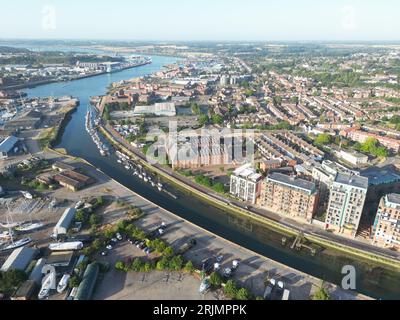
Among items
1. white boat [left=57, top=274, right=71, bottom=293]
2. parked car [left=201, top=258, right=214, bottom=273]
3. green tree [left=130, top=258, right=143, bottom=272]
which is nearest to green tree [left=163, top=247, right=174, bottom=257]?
green tree [left=130, top=258, right=143, bottom=272]

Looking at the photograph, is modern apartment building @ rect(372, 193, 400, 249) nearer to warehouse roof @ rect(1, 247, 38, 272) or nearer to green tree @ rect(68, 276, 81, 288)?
green tree @ rect(68, 276, 81, 288)

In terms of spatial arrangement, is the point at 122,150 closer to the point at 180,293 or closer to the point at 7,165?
the point at 7,165

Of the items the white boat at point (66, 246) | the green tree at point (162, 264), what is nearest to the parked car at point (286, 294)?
the green tree at point (162, 264)

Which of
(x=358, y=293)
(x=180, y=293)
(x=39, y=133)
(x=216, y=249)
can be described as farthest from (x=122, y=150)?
(x=358, y=293)

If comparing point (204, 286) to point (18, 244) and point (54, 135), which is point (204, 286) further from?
point (54, 135)

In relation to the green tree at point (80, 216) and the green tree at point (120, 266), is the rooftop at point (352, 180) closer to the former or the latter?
the green tree at point (120, 266)

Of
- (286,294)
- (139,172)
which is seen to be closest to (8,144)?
(139,172)
